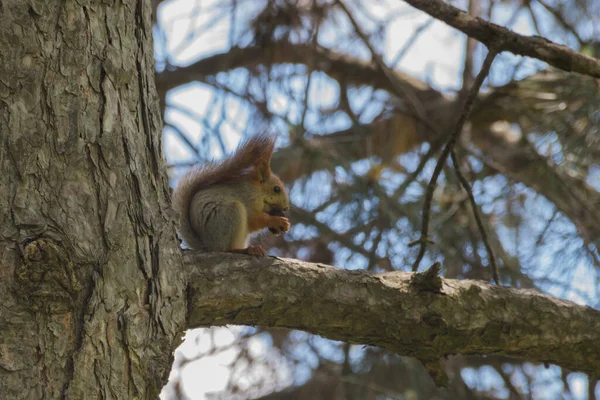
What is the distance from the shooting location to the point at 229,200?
2.07 m

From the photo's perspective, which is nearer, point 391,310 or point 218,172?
point 391,310

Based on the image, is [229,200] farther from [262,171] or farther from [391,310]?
[391,310]

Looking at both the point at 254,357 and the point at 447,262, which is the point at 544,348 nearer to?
the point at 447,262

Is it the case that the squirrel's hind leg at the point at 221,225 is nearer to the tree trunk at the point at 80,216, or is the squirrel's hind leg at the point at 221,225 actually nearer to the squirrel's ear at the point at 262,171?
the squirrel's ear at the point at 262,171

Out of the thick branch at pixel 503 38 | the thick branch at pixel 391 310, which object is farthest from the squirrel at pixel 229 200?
the thick branch at pixel 503 38

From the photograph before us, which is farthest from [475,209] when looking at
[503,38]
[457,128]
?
[503,38]

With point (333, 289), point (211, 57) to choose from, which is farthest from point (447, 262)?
point (211, 57)

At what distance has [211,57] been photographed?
3.94 metres

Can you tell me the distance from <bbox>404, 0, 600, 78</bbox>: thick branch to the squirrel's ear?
734 mm

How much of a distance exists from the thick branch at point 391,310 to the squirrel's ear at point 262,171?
0.71m

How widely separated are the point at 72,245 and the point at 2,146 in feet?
0.71

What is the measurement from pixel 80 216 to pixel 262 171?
3.48 feet

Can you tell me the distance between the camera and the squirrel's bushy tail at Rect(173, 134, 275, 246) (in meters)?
2.10

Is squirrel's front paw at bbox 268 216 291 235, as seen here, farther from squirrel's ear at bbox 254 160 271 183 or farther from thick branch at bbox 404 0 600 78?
thick branch at bbox 404 0 600 78
